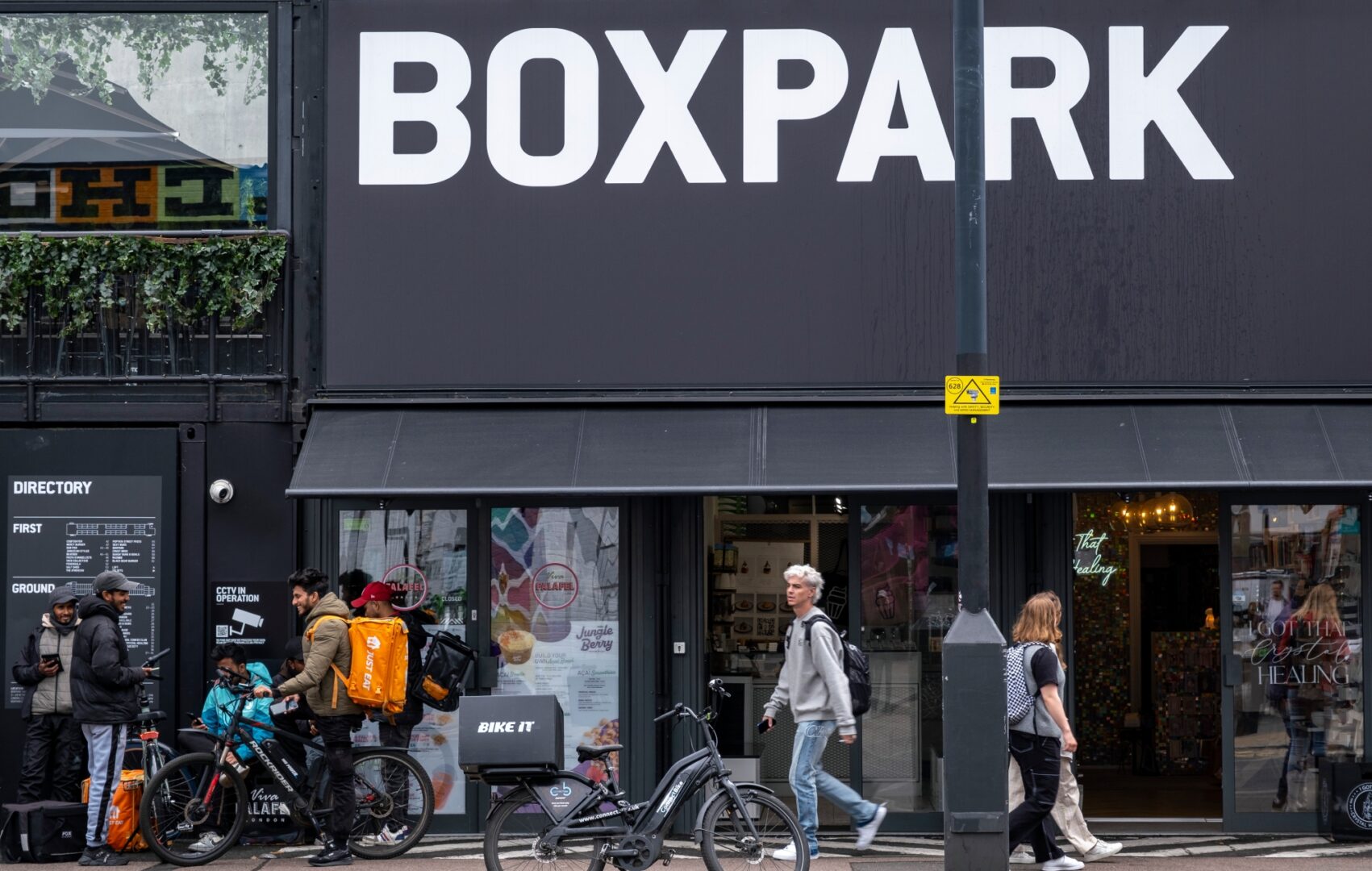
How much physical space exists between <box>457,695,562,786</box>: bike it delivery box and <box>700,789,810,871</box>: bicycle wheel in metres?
1.00

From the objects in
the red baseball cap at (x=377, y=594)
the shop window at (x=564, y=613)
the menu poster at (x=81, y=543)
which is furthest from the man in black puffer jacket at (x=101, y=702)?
the shop window at (x=564, y=613)

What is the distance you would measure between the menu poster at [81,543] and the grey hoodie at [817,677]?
4818mm

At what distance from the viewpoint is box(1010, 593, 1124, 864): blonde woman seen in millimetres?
9391

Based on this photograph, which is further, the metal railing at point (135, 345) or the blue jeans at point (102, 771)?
the metal railing at point (135, 345)

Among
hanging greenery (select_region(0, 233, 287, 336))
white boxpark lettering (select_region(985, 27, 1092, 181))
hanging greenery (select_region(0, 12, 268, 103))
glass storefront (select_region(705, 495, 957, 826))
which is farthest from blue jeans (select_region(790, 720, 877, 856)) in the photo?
hanging greenery (select_region(0, 12, 268, 103))

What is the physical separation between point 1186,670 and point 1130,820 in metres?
3.07

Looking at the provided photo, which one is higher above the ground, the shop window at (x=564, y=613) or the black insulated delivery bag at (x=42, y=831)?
the shop window at (x=564, y=613)

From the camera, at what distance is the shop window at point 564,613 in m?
11.0

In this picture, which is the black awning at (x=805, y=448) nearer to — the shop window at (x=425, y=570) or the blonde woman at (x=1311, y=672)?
the shop window at (x=425, y=570)

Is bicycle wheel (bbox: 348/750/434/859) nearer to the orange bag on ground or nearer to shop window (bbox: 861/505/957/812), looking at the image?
the orange bag on ground

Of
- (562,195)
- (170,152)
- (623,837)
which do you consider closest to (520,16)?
(562,195)

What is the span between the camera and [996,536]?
11.0 m

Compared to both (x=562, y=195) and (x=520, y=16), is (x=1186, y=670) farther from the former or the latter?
(x=520, y=16)

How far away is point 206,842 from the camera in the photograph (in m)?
9.86
